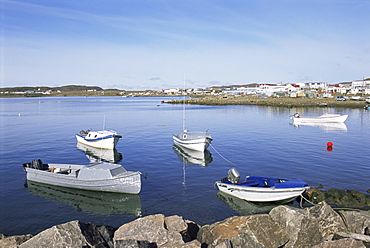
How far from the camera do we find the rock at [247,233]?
895 centimetres

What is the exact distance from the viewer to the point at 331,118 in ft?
161

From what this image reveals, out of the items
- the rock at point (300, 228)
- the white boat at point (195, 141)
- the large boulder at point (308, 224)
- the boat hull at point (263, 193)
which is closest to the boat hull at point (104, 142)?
the white boat at point (195, 141)

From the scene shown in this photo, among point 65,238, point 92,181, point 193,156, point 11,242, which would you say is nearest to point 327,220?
point 65,238

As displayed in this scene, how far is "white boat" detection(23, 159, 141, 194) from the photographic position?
54.4 ft

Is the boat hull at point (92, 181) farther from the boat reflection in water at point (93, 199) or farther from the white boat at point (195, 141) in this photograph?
the white boat at point (195, 141)

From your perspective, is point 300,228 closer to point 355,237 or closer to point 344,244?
point 344,244

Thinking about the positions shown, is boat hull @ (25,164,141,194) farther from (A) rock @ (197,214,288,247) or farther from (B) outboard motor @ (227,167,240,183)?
(A) rock @ (197,214,288,247)

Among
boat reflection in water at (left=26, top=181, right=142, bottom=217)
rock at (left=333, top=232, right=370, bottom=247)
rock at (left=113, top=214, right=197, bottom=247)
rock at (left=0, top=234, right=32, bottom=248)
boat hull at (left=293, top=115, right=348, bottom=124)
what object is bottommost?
boat reflection in water at (left=26, top=181, right=142, bottom=217)

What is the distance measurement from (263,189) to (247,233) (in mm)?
6015

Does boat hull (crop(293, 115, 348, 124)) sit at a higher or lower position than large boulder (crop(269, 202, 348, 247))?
higher

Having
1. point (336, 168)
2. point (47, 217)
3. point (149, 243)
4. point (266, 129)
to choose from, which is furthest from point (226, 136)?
point (149, 243)

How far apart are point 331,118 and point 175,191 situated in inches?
1613

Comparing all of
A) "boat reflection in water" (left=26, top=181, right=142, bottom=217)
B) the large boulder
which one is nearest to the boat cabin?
"boat reflection in water" (left=26, top=181, right=142, bottom=217)

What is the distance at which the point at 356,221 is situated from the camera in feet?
35.1
